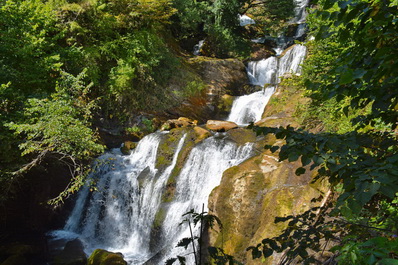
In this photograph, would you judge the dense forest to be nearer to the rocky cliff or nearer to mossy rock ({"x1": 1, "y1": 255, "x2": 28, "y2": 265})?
the rocky cliff

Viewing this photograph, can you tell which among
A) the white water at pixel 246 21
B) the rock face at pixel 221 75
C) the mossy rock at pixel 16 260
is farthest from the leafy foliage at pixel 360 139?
the white water at pixel 246 21

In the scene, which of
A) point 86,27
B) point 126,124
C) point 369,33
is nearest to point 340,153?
point 369,33

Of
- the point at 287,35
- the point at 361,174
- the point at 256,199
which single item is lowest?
the point at 256,199

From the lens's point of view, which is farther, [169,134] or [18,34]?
[169,134]

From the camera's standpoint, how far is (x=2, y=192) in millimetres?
7203

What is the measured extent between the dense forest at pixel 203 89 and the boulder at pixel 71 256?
1.63 meters

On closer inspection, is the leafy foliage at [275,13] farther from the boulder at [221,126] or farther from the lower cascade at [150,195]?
the lower cascade at [150,195]

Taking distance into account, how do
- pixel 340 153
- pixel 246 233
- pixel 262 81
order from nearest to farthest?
pixel 340 153
pixel 246 233
pixel 262 81

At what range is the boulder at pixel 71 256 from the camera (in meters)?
7.10

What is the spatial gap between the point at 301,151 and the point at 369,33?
721 millimetres

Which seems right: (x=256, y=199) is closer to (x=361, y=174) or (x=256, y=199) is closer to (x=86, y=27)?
(x=361, y=174)

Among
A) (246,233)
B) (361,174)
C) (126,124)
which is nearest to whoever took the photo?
(361,174)

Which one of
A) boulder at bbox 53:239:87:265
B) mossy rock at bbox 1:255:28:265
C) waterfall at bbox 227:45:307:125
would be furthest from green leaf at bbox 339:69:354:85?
waterfall at bbox 227:45:307:125

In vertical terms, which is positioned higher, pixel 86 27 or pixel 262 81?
pixel 86 27
